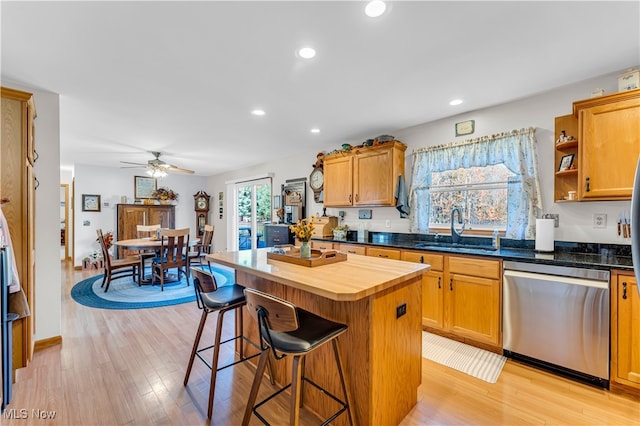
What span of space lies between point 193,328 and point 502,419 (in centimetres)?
288

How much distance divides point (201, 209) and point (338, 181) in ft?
17.0

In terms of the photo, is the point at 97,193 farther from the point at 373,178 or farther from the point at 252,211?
the point at 373,178

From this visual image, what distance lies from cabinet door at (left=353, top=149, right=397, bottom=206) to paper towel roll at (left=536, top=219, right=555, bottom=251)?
5.09 ft

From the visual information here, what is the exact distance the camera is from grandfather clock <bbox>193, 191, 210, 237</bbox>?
Result: 7.82 meters

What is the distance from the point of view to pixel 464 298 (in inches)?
105

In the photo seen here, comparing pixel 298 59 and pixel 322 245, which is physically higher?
pixel 298 59

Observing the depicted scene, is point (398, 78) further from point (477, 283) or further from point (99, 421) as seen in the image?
point (99, 421)

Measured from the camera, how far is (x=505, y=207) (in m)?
2.99

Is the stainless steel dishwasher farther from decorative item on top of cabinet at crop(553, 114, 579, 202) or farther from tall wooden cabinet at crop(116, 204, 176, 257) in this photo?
tall wooden cabinet at crop(116, 204, 176, 257)

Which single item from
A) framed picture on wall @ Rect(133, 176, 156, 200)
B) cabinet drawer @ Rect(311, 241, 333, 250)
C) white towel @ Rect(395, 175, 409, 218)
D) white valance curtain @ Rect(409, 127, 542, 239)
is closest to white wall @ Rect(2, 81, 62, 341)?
cabinet drawer @ Rect(311, 241, 333, 250)

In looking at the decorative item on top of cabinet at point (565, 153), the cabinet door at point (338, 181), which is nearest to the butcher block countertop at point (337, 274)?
the decorative item on top of cabinet at point (565, 153)

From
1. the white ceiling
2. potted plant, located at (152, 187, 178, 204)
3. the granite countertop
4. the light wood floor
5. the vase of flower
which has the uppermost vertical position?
the white ceiling

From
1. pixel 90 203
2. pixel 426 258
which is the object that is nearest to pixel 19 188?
pixel 426 258

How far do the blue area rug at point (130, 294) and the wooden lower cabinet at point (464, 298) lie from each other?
327cm
